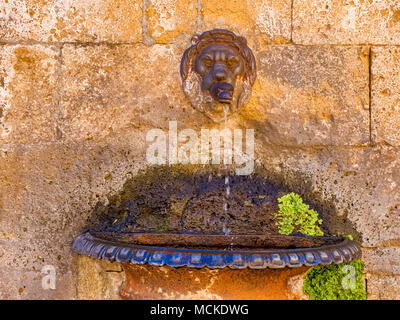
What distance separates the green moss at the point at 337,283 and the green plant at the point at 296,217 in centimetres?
23

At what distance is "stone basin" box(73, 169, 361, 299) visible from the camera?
1.43m

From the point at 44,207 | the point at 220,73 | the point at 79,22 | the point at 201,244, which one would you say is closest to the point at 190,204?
the point at 201,244

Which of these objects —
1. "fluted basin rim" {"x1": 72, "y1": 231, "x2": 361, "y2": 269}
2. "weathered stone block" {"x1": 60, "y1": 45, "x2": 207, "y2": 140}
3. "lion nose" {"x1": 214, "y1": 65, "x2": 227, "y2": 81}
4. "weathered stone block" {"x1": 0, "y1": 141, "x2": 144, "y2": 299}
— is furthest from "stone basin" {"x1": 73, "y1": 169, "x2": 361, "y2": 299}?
"lion nose" {"x1": 214, "y1": 65, "x2": 227, "y2": 81}

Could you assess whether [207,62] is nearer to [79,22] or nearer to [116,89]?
[116,89]

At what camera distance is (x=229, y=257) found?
1.39 m

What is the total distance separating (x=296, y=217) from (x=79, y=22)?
1.43m

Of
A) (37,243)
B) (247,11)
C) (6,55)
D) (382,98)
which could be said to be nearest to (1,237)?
(37,243)

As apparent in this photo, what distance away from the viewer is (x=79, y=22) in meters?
2.05

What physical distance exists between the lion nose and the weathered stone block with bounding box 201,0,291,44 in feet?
0.80

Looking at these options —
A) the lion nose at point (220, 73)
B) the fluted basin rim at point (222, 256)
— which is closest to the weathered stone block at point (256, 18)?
the lion nose at point (220, 73)

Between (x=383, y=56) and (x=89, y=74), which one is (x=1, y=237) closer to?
(x=89, y=74)

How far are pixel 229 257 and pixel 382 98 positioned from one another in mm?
1245
